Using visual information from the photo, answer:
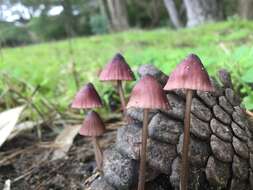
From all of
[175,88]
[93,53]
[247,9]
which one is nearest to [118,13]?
[247,9]

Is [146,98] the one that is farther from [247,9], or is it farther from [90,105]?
[247,9]

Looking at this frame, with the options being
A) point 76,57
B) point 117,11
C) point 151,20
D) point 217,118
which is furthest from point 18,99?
point 151,20

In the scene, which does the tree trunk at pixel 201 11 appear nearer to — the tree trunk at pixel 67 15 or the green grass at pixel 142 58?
the green grass at pixel 142 58

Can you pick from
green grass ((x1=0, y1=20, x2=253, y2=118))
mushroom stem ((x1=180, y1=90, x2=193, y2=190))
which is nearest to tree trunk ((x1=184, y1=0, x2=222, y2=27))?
green grass ((x1=0, y1=20, x2=253, y2=118))

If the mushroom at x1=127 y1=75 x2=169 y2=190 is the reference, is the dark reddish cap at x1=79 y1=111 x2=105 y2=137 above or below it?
below

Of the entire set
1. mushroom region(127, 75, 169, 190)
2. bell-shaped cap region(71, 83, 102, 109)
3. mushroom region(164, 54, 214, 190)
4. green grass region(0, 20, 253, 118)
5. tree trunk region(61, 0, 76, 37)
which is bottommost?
green grass region(0, 20, 253, 118)

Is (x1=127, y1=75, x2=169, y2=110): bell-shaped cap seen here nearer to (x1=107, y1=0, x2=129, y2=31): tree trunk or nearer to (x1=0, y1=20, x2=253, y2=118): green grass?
(x1=0, y1=20, x2=253, y2=118): green grass

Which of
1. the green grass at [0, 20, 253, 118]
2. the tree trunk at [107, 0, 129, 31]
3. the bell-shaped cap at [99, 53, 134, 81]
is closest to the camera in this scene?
the bell-shaped cap at [99, 53, 134, 81]

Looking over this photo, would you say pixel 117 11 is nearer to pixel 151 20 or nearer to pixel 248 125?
pixel 151 20
